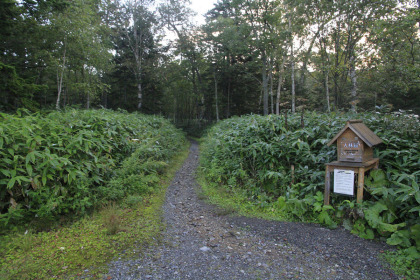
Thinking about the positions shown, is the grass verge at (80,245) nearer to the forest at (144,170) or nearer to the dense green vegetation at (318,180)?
the forest at (144,170)

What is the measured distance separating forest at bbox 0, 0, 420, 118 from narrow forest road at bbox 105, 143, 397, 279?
10.2ft

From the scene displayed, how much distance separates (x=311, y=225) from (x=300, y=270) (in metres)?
1.45

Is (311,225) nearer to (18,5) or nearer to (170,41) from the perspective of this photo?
(18,5)

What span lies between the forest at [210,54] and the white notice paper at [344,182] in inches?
78.1

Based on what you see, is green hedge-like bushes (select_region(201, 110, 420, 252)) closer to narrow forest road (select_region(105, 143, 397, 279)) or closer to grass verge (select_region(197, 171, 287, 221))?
grass verge (select_region(197, 171, 287, 221))

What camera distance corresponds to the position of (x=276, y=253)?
3.38 m

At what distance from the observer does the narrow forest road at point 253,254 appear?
2867 millimetres

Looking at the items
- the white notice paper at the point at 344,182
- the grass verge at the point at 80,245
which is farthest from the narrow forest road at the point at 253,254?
the white notice paper at the point at 344,182

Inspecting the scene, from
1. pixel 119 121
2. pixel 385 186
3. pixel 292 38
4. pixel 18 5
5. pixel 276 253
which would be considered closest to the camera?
pixel 276 253

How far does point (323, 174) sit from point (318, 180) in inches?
8.4

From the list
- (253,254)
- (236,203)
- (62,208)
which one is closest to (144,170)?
(62,208)

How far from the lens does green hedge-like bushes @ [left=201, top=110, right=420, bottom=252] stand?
3549mm

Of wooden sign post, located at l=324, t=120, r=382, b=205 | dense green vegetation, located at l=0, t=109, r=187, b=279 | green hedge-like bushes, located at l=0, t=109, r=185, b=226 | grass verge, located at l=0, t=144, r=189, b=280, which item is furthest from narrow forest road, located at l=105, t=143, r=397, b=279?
green hedge-like bushes, located at l=0, t=109, r=185, b=226

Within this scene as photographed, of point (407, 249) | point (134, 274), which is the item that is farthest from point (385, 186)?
point (134, 274)
